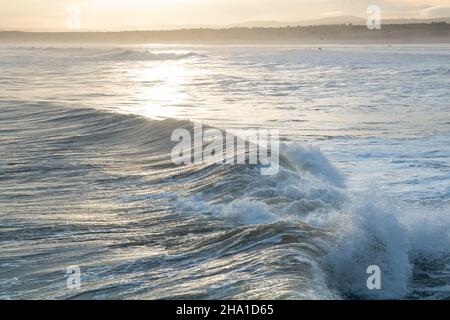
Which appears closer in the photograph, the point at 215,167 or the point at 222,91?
the point at 215,167

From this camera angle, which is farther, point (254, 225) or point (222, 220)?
point (222, 220)

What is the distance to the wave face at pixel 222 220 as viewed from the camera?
7.27 meters

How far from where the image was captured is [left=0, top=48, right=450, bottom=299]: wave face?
23.9 feet

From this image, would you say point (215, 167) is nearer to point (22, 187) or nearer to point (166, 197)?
point (166, 197)

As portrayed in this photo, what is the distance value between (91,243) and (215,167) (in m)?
4.36

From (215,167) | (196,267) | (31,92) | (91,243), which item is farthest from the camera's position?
(31,92)

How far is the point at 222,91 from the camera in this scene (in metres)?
29.5

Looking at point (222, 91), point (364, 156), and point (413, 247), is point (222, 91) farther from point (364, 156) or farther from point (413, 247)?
point (413, 247)

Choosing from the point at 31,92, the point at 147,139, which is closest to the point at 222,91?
the point at 31,92

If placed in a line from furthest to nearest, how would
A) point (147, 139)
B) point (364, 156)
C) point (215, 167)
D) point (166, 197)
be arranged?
1. point (147, 139)
2. point (364, 156)
3. point (215, 167)
4. point (166, 197)

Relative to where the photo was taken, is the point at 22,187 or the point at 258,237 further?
the point at 22,187

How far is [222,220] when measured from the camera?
950cm
